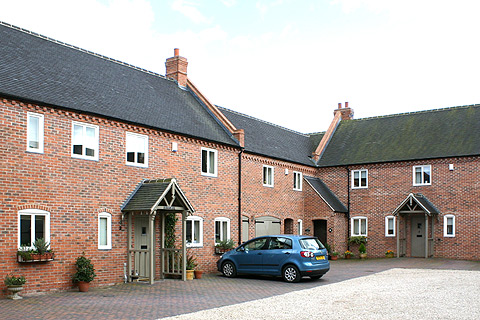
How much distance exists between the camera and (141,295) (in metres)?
14.9

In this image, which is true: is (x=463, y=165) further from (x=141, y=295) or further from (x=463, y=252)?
(x=141, y=295)

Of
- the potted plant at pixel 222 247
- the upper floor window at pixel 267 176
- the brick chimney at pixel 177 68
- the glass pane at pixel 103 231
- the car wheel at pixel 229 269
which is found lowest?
the car wheel at pixel 229 269

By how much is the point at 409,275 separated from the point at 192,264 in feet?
27.5

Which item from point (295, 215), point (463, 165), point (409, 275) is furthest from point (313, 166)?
point (409, 275)

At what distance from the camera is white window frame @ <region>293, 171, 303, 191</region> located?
2977cm

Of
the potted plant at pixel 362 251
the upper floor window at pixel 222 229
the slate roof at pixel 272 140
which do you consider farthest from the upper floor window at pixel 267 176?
the potted plant at pixel 362 251

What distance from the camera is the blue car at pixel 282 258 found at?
17.9 meters

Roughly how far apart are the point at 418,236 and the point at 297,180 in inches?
292

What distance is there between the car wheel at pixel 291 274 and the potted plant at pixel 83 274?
21.5ft

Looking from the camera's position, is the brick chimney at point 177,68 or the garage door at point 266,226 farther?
the brick chimney at point 177,68

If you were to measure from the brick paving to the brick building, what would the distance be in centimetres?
109

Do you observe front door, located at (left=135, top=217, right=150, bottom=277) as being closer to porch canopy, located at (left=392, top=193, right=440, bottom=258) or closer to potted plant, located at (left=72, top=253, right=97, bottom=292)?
potted plant, located at (left=72, top=253, right=97, bottom=292)

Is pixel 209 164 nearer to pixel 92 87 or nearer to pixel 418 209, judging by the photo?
pixel 92 87

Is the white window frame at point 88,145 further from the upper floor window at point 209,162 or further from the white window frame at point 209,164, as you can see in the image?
the upper floor window at point 209,162
